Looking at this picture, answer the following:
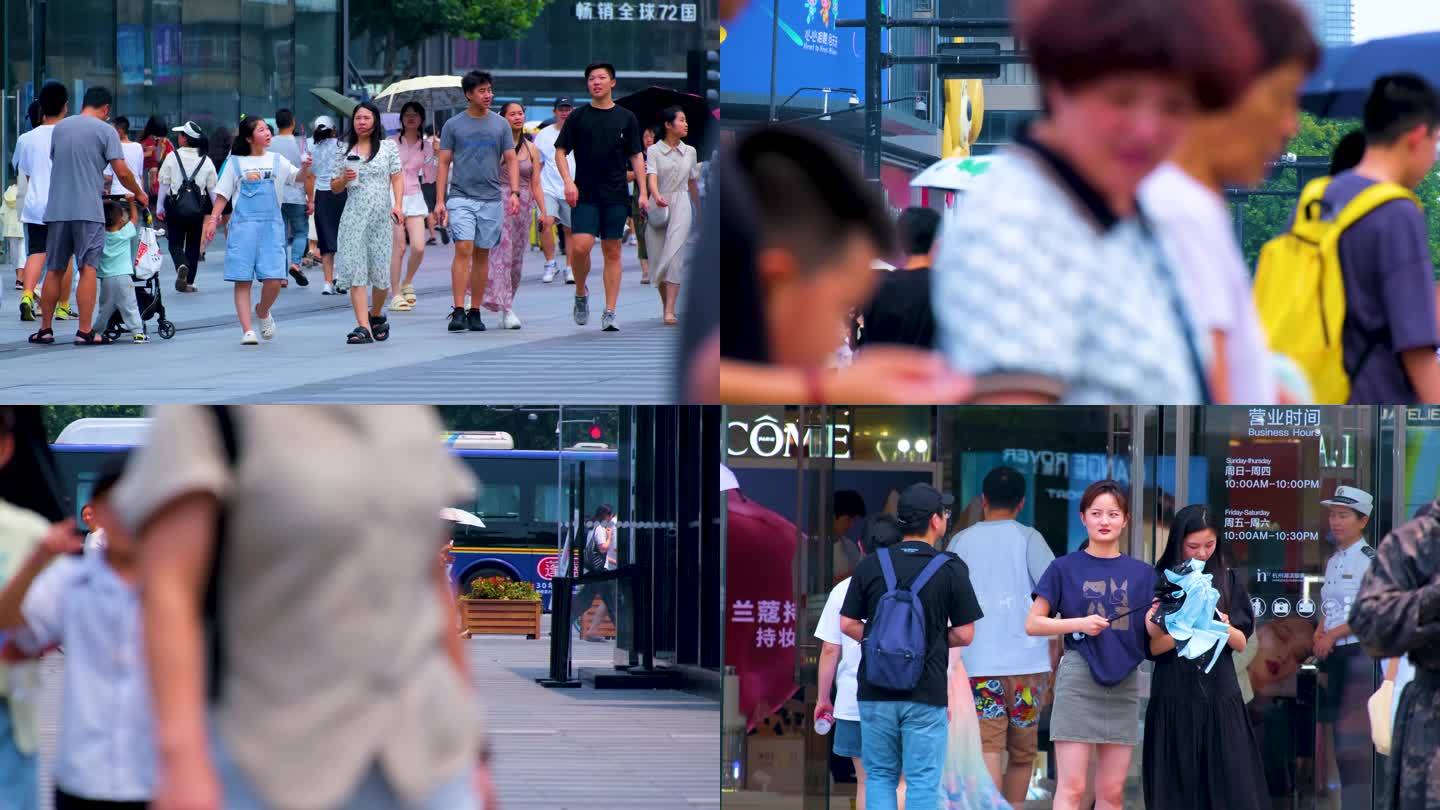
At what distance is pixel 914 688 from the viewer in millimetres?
6016

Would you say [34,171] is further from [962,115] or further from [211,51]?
[962,115]

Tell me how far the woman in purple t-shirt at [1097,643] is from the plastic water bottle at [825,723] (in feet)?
2.22

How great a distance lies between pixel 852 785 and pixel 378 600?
3.76m

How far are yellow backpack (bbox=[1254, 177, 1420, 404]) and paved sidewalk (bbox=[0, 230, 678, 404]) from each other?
1.47 metres

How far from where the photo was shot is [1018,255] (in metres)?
4.57

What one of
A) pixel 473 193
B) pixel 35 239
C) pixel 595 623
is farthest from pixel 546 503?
pixel 35 239

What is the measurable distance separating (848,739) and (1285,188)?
2446 millimetres

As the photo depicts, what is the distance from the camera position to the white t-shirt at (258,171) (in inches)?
335

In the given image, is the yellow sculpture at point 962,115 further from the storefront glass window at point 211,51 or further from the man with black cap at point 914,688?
the storefront glass window at point 211,51

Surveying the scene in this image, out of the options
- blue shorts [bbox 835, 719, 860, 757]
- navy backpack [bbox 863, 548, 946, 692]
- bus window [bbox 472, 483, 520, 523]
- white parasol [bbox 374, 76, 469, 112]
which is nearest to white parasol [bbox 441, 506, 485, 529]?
bus window [bbox 472, 483, 520, 523]

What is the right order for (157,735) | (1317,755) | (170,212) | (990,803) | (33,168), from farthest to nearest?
(170,212) < (33,168) < (1317,755) < (990,803) < (157,735)

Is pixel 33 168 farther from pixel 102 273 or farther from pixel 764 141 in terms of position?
A: pixel 764 141

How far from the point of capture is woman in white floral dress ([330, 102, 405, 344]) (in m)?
8.08

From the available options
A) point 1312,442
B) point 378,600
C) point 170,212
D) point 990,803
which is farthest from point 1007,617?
point 170,212
